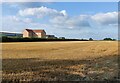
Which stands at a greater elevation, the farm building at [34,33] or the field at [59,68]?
the farm building at [34,33]

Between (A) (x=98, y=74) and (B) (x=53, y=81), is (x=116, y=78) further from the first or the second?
(B) (x=53, y=81)

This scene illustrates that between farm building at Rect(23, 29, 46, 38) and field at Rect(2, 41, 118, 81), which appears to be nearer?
field at Rect(2, 41, 118, 81)

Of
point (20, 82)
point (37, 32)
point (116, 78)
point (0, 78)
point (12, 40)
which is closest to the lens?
A: point (20, 82)

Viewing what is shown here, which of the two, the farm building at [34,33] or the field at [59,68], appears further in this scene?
the farm building at [34,33]

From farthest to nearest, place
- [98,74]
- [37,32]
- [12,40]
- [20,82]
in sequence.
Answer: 1. [37,32]
2. [12,40]
3. [98,74]
4. [20,82]

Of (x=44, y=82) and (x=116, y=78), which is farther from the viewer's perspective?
→ (x=116, y=78)

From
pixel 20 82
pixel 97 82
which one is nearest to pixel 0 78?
pixel 20 82

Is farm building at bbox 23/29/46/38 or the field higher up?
farm building at bbox 23/29/46/38

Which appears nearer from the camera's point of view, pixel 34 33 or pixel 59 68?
pixel 59 68

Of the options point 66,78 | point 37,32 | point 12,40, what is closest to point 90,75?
point 66,78

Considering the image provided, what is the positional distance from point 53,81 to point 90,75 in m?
2.00

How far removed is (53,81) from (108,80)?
6.23 feet

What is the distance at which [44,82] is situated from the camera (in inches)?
342

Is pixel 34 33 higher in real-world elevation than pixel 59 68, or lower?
higher
